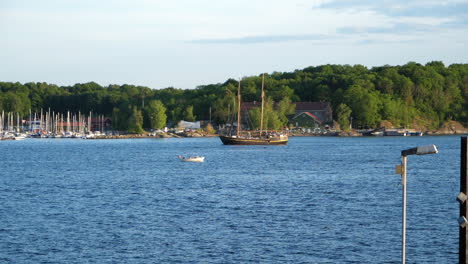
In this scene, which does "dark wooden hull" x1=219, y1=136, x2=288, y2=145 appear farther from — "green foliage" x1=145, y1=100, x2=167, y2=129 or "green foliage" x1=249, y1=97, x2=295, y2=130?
"green foliage" x1=145, y1=100, x2=167, y2=129

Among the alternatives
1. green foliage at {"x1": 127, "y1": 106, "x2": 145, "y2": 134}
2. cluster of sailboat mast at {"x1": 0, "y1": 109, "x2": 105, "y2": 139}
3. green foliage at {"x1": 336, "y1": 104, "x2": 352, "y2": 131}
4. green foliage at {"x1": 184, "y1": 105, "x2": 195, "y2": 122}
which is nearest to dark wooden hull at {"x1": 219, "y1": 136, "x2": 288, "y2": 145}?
green foliage at {"x1": 336, "y1": 104, "x2": 352, "y2": 131}

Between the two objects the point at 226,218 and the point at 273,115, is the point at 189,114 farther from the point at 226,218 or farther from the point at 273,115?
the point at 226,218

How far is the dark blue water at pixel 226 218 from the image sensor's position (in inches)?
1024

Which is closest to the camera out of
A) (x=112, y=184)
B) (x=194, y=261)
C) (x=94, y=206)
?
(x=194, y=261)

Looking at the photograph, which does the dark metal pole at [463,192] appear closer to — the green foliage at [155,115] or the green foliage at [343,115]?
the green foliage at [343,115]

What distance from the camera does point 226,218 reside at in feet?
110

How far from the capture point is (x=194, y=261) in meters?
24.8

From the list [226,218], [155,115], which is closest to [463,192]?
[226,218]

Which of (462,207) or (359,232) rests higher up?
(462,207)

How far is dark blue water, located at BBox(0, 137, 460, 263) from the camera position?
85.3 ft

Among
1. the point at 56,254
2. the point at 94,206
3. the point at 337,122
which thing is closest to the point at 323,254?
the point at 56,254

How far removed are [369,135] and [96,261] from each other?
551 feet

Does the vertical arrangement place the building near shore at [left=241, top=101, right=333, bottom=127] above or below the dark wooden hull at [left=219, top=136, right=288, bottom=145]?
above

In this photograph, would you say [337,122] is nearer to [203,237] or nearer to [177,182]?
[177,182]
